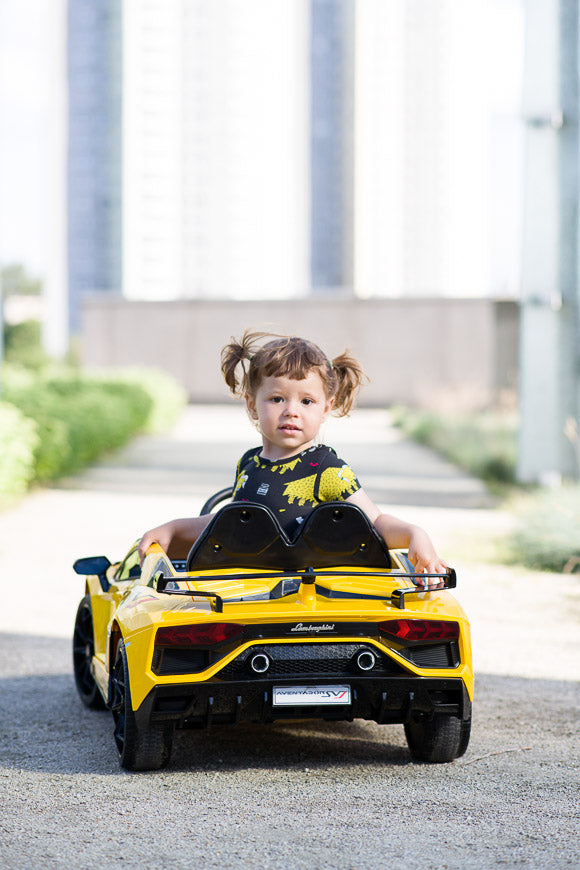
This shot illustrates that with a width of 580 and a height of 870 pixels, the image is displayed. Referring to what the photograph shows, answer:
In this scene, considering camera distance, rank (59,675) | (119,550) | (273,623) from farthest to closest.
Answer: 1. (119,550)
2. (59,675)
3. (273,623)

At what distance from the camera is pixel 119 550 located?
10719 millimetres

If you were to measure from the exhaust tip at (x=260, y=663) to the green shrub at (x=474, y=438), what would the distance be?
13.2m

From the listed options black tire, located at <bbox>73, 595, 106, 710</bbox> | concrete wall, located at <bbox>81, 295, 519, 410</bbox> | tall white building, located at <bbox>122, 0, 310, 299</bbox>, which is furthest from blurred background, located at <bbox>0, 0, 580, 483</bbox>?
black tire, located at <bbox>73, 595, 106, 710</bbox>

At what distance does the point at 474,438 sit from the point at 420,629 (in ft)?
57.4

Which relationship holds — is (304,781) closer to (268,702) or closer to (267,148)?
(268,702)

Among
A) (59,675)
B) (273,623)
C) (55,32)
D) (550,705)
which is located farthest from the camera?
(55,32)

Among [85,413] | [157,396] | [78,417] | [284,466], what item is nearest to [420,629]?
[284,466]

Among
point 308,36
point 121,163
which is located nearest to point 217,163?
point 121,163

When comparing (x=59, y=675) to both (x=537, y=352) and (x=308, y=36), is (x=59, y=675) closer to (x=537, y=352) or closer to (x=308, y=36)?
(x=537, y=352)

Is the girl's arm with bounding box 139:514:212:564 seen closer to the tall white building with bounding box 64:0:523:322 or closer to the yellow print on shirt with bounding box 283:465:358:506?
the yellow print on shirt with bounding box 283:465:358:506

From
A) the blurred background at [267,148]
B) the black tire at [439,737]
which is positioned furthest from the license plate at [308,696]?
the blurred background at [267,148]

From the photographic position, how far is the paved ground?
12.0ft

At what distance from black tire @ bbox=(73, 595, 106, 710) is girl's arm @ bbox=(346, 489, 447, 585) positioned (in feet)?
5.04

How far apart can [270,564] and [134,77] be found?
147 metres
